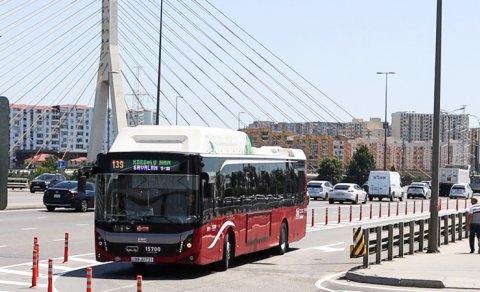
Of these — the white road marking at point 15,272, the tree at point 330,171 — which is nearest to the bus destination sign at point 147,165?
the white road marking at point 15,272

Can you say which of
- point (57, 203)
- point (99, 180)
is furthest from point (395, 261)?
point (57, 203)

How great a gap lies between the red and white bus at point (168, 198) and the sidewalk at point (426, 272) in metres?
2.96

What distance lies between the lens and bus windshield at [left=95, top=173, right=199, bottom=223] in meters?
19.2

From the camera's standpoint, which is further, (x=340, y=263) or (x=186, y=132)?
(x=340, y=263)

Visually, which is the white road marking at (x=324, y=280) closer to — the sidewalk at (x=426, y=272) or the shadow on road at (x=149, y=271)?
the sidewalk at (x=426, y=272)

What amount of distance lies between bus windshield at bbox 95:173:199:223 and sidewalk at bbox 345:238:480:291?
11.8 ft

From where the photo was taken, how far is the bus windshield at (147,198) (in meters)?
19.2

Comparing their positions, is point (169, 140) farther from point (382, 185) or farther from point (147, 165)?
point (382, 185)

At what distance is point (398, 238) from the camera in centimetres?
2395

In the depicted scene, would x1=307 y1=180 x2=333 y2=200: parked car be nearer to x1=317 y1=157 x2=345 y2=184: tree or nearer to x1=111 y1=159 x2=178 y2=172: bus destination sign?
x1=317 y1=157 x2=345 y2=184: tree

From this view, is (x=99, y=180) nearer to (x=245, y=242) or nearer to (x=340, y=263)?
(x=245, y=242)

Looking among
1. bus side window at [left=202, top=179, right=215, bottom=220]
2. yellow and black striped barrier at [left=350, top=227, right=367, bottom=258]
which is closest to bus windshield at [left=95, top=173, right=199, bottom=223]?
bus side window at [left=202, top=179, right=215, bottom=220]

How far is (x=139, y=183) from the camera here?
1938cm

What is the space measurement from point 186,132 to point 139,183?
149 cm
